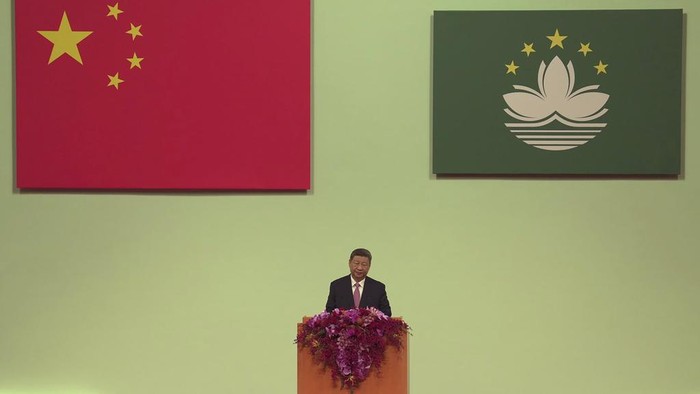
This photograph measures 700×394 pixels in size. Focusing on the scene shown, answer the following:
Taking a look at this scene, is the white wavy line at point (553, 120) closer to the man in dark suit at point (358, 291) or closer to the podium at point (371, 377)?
the man in dark suit at point (358, 291)

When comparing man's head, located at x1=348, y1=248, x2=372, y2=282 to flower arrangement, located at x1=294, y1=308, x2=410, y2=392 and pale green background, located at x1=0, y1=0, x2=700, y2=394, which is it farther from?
pale green background, located at x1=0, y1=0, x2=700, y2=394

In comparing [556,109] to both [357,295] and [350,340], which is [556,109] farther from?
[350,340]

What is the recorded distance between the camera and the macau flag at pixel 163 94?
5.89 metres

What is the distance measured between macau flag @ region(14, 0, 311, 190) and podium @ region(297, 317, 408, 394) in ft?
5.90

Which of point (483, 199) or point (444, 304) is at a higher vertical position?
point (483, 199)

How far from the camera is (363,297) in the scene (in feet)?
15.7

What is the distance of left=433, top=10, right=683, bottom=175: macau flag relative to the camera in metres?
5.82

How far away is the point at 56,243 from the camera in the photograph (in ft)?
19.7

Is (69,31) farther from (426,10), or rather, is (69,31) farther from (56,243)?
(426,10)

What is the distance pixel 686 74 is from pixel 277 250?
10.0 feet

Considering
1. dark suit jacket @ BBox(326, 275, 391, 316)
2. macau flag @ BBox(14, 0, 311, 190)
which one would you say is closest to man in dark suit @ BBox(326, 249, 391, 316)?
dark suit jacket @ BBox(326, 275, 391, 316)

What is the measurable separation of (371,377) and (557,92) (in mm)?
2589

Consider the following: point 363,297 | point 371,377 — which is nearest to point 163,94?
point 363,297

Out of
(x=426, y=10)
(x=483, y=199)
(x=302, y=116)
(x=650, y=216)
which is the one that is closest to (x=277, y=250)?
(x=302, y=116)
